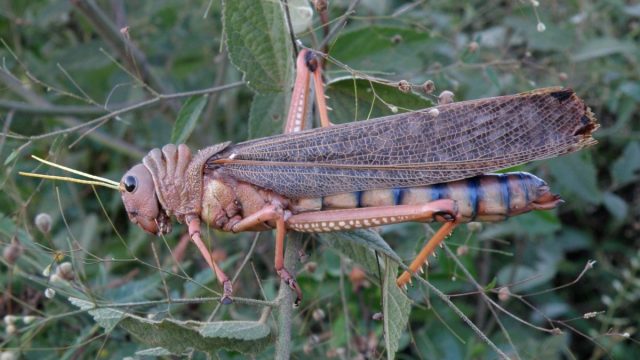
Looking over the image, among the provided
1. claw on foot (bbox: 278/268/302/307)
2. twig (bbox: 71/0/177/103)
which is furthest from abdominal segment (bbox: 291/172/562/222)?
twig (bbox: 71/0/177/103)

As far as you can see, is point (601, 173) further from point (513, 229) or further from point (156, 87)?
point (156, 87)

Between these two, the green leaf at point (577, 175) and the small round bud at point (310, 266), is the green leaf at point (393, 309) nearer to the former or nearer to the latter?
the small round bud at point (310, 266)

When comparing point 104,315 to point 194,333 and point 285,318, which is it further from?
point 285,318

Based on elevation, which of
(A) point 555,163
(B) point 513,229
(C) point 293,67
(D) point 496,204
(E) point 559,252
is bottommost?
(E) point 559,252

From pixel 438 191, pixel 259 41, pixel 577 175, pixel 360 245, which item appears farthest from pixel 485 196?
pixel 577 175

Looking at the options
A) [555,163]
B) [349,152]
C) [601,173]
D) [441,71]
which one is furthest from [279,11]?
[601,173]

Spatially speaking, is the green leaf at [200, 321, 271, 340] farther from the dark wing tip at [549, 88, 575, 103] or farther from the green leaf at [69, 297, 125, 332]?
the dark wing tip at [549, 88, 575, 103]

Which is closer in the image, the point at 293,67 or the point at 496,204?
the point at 496,204

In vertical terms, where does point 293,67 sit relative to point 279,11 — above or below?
below

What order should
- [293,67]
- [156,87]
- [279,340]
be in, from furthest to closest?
[156,87]
[293,67]
[279,340]
